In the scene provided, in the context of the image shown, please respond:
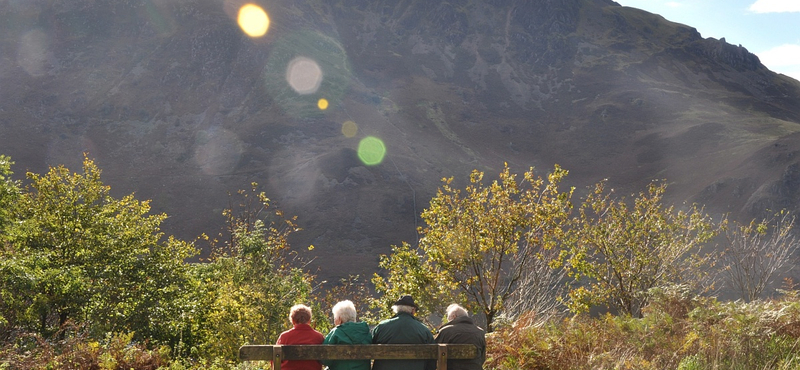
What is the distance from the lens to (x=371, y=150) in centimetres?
7569

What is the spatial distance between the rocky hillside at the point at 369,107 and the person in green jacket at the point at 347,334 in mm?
47560

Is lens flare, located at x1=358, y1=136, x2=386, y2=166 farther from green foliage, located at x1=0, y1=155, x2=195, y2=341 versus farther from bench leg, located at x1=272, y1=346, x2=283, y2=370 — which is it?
bench leg, located at x1=272, y1=346, x2=283, y2=370

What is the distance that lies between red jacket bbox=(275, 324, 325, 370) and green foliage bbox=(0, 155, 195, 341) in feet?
27.4

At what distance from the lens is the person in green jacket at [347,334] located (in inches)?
215

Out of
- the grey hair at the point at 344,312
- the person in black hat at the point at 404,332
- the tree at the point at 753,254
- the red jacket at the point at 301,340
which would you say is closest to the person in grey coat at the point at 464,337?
the person in black hat at the point at 404,332

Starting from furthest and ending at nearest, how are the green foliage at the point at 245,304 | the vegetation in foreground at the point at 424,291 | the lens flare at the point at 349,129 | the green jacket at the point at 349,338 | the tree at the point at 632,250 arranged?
the lens flare at the point at 349,129 → the tree at the point at 632,250 → the green foliage at the point at 245,304 → the vegetation in foreground at the point at 424,291 → the green jacket at the point at 349,338

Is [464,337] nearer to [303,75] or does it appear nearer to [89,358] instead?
[89,358]

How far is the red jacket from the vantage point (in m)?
5.61

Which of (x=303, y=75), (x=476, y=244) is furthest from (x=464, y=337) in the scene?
(x=303, y=75)

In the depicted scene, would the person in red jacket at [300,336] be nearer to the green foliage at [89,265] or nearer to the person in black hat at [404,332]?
the person in black hat at [404,332]

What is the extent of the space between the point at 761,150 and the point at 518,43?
62225 millimetres

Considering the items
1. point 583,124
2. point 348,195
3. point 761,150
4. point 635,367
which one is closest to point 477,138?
point 583,124

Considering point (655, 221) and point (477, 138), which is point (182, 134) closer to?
point (477, 138)

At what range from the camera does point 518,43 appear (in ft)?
405
